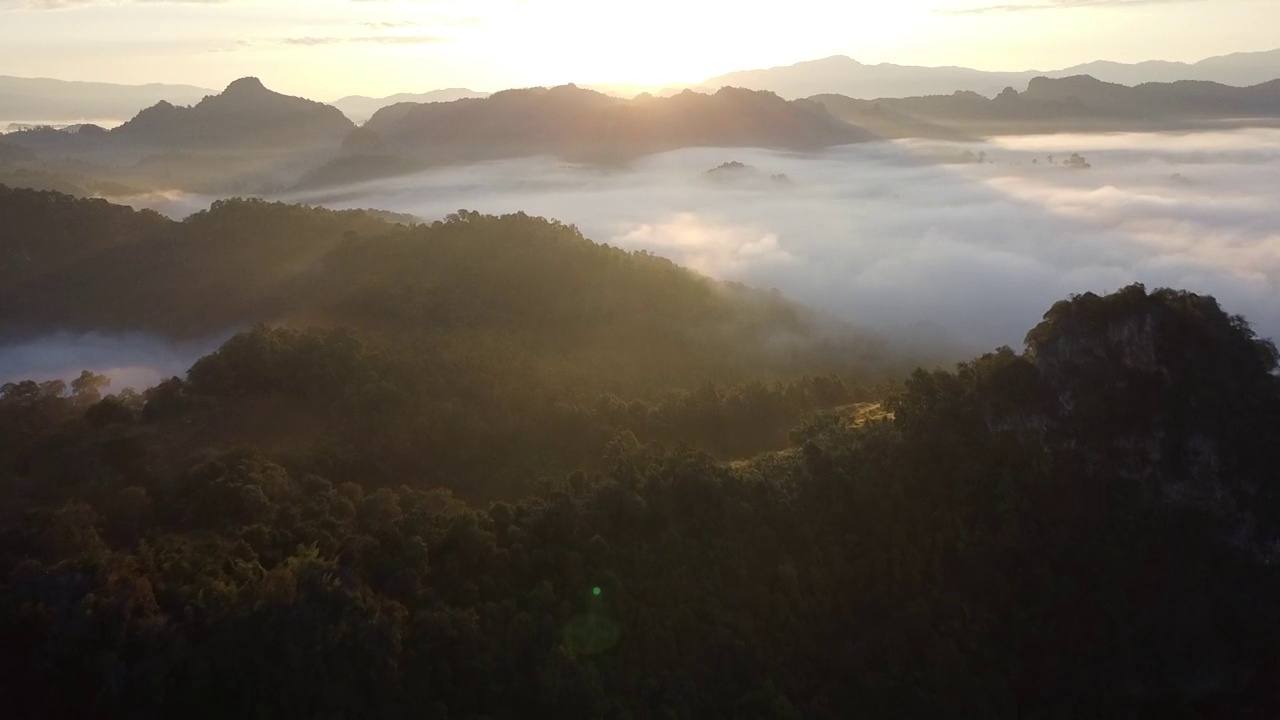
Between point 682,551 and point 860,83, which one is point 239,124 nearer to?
point 860,83

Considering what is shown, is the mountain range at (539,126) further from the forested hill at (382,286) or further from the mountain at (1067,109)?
the forested hill at (382,286)

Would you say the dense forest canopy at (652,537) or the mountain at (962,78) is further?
the mountain at (962,78)

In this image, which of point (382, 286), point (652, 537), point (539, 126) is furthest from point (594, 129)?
point (652, 537)

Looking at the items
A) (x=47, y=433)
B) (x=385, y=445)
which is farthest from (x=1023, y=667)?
(x=47, y=433)

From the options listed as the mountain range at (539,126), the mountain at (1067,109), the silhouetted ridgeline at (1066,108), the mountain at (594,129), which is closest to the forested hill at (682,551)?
the mountain range at (539,126)

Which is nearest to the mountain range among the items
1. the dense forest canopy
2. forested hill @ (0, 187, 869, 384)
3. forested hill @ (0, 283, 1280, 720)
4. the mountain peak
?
the mountain peak

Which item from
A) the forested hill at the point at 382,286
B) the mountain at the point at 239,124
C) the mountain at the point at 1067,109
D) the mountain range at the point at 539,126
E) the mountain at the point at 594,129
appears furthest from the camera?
the mountain at the point at 239,124

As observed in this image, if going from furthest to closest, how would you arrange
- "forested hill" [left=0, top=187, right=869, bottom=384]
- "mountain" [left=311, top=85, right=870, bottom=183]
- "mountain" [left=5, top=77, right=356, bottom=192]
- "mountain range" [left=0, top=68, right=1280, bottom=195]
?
"mountain" [left=5, top=77, right=356, bottom=192] → "mountain" [left=311, top=85, right=870, bottom=183] → "mountain range" [left=0, top=68, right=1280, bottom=195] → "forested hill" [left=0, top=187, right=869, bottom=384]

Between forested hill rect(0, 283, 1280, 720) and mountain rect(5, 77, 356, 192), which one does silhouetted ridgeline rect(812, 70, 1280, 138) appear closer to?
mountain rect(5, 77, 356, 192)

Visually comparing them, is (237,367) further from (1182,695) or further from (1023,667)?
(1182,695)
